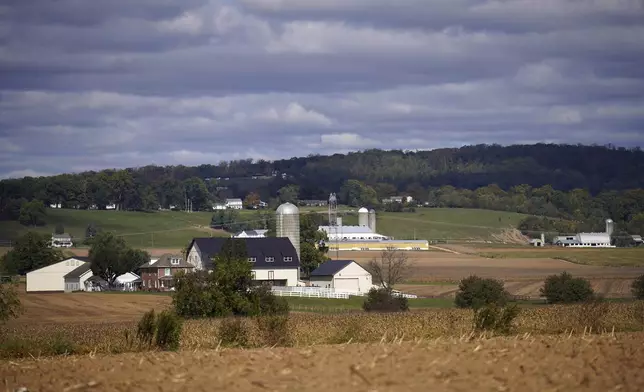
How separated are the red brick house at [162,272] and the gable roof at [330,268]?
1098cm

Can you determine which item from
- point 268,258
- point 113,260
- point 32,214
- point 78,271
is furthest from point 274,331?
point 32,214

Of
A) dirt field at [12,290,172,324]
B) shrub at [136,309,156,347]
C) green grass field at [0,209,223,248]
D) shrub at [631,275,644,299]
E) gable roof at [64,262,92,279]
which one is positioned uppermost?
green grass field at [0,209,223,248]

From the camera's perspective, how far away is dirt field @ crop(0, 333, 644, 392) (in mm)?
18766

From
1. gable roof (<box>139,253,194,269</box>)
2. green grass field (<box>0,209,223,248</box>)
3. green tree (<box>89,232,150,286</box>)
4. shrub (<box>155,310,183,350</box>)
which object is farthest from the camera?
green grass field (<box>0,209,223,248</box>)

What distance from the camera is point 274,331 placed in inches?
1316

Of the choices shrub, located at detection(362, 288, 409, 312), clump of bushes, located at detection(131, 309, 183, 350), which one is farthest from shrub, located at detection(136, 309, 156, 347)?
shrub, located at detection(362, 288, 409, 312)

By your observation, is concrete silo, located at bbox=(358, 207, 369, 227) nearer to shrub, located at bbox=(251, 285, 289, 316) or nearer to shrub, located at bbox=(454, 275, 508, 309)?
shrub, located at bbox=(454, 275, 508, 309)

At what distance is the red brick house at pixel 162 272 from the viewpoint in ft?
308

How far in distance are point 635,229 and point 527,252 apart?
153 ft

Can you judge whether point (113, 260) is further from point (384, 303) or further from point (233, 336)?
point (233, 336)

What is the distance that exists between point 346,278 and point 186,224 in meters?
84.8

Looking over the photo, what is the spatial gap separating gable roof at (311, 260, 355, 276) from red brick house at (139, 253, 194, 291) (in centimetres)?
1098

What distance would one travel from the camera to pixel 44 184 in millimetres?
190625

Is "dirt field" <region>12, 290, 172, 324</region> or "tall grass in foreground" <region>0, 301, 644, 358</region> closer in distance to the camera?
"tall grass in foreground" <region>0, 301, 644, 358</region>
